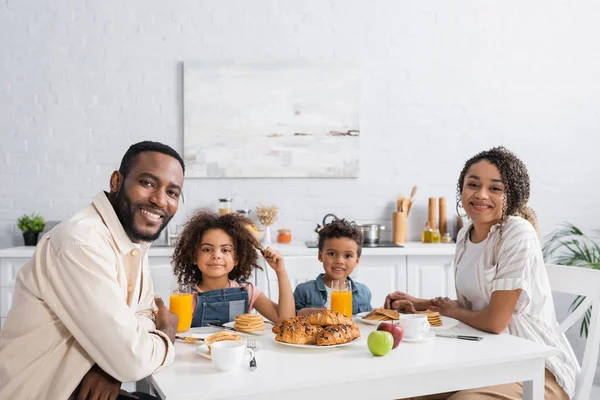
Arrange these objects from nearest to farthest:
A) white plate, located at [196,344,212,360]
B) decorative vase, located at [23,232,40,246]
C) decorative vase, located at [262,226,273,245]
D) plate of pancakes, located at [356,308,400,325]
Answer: white plate, located at [196,344,212,360] → plate of pancakes, located at [356,308,400,325] → decorative vase, located at [23,232,40,246] → decorative vase, located at [262,226,273,245]

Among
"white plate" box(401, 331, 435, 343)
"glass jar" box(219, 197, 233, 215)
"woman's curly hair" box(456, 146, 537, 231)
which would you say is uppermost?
"woman's curly hair" box(456, 146, 537, 231)

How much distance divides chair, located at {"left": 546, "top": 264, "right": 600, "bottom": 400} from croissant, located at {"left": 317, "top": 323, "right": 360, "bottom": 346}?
3.02 ft

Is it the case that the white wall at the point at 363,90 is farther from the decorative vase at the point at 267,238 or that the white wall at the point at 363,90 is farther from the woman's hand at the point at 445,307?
the woman's hand at the point at 445,307

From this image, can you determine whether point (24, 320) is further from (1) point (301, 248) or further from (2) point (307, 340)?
(1) point (301, 248)

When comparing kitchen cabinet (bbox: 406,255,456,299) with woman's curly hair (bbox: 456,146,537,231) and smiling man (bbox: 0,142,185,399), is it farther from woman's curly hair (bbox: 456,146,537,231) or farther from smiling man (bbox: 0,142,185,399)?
smiling man (bbox: 0,142,185,399)

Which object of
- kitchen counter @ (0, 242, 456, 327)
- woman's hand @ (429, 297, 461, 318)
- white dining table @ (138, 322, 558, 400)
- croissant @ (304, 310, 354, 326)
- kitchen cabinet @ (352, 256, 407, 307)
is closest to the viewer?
white dining table @ (138, 322, 558, 400)

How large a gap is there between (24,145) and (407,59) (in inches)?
112

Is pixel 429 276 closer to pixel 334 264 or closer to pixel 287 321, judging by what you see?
pixel 334 264

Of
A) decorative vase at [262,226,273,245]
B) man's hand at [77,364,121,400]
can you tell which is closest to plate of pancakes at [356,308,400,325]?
man's hand at [77,364,121,400]

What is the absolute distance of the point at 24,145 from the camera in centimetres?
416

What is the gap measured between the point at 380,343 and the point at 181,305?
71cm

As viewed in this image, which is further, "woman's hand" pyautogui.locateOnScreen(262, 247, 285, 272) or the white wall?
the white wall

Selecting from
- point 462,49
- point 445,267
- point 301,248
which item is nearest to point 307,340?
point 301,248

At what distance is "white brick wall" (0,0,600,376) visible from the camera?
4.18 m
